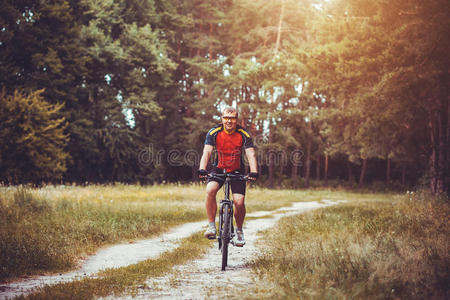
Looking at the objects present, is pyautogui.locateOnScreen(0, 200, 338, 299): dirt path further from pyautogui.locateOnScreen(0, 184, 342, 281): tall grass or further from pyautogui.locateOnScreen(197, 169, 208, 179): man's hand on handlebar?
A: pyautogui.locateOnScreen(197, 169, 208, 179): man's hand on handlebar

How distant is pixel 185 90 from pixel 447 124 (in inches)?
996

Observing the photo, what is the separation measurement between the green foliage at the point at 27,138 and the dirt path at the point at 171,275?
52.1 ft

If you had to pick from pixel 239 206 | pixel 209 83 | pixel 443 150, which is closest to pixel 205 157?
pixel 239 206

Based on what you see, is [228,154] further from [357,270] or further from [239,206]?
[357,270]

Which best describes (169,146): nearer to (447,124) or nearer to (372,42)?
(447,124)

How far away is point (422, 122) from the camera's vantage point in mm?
21297

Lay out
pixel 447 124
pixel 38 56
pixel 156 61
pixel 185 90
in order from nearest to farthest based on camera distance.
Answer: pixel 447 124, pixel 38 56, pixel 156 61, pixel 185 90

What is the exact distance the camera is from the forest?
15062 mm

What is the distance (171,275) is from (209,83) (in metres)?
33.0

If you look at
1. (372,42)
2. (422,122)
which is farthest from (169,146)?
(372,42)

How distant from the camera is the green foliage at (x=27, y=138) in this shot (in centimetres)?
2267

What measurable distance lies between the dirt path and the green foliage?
15873 millimetres

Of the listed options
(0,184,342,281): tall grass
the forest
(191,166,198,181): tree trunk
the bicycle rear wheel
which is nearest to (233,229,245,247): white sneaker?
the bicycle rear wheel

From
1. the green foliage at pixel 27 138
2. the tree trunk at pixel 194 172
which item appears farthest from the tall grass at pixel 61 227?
the tree trunk at pixel 194 172
